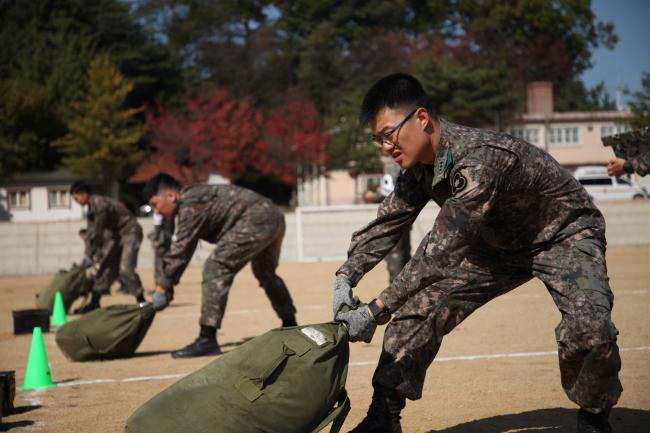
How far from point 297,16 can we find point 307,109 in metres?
14.9

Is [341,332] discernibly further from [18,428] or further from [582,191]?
[18,428]

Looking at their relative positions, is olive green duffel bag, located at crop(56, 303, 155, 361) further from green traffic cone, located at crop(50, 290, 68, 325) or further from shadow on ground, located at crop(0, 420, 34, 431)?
green traffic cone, located at crop(50, 290, 68, 325)

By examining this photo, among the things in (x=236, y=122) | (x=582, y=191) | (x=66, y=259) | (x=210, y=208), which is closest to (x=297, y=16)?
(x=236, y=122)

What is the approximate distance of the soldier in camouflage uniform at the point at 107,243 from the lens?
48.3ft

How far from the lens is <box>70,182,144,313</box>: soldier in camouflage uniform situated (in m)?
14.7

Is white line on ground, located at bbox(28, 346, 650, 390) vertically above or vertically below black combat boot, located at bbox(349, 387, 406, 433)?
below

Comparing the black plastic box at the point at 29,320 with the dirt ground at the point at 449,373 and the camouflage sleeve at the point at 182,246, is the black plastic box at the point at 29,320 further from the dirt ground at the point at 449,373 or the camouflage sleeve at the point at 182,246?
the camouflage sleeve at the point at 182,246

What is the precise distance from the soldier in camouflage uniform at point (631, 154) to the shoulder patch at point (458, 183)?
291 cm

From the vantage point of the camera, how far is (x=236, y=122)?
57562mm

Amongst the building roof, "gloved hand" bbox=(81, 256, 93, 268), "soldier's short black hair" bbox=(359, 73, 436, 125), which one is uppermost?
the building roof

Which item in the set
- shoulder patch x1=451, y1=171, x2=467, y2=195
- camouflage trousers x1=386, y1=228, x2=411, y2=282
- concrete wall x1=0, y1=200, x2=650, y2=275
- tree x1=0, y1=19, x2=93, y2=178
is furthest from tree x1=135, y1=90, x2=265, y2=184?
shoulder patch x1=451, y1=171, x2=467, y2=195

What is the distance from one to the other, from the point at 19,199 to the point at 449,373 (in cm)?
4981

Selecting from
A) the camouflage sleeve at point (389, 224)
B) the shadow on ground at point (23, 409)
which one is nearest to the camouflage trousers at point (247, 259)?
the shadow on ground at point (23, 409)

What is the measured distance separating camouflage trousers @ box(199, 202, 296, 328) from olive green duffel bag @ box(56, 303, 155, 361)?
63 cm
